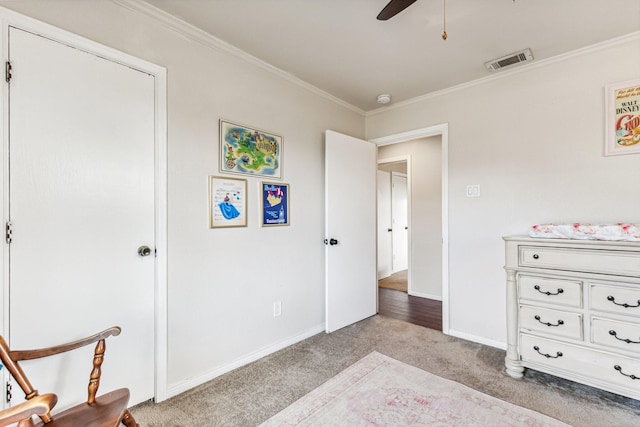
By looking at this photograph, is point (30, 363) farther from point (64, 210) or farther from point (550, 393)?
point (550, 393)

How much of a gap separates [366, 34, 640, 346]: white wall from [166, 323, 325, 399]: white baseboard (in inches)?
56.3

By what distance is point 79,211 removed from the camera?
159 cm

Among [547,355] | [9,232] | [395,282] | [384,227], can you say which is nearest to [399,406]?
[547,355]

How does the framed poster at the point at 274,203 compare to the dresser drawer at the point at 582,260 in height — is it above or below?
above

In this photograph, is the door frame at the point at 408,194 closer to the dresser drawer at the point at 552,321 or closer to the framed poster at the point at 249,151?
the dresser drawer at the point at 552,321

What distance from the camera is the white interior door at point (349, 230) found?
2.96m

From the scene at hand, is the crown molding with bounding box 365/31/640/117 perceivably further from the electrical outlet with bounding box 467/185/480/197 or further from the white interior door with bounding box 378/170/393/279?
the white interior door with bounding box 378/170/393/279

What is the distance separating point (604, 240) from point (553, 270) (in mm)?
327

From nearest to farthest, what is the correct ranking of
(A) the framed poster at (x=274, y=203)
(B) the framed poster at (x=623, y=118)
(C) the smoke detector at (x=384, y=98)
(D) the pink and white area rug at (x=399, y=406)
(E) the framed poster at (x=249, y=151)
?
1. (D) the pink and white area rug at (x=399, y=406)
2. (B) the framed poster at (x=623, y=118)
3. (E) the framed poster at (x=249, y=151)
4. (A) the framed poster at (x=274, y=203)
5. (C) the smoke detector at (x=384, y=98)

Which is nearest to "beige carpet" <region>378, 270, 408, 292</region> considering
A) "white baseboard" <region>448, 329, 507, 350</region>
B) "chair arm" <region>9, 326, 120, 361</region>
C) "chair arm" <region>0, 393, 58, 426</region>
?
"white baseboard" <region>448, 329, 507, 350</region>

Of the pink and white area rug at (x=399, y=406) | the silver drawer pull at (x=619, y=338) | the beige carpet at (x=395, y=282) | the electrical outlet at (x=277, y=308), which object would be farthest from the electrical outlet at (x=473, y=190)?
the beige carpet at (x=395, y=282)

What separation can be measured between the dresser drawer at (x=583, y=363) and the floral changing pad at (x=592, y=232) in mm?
704

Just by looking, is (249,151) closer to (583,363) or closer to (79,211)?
(79,211)

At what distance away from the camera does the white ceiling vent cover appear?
2297mm
